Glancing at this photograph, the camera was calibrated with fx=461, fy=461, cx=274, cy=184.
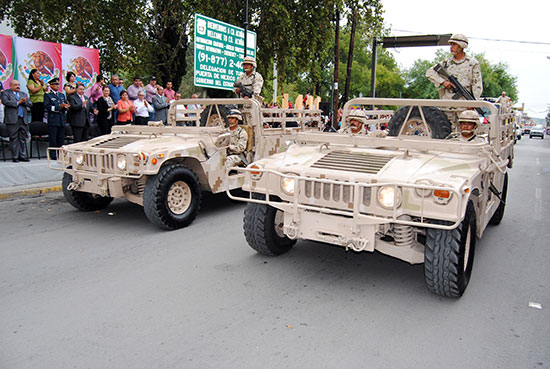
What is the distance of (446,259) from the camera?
3828mm

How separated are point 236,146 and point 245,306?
357 cm

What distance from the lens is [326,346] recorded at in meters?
3.29

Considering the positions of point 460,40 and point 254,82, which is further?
point 254,82

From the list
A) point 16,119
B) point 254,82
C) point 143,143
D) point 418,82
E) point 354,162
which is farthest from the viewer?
point 418,82

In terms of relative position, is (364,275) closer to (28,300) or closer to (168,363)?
(168,363)

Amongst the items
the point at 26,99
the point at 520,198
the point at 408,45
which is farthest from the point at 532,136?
the point at 26,99

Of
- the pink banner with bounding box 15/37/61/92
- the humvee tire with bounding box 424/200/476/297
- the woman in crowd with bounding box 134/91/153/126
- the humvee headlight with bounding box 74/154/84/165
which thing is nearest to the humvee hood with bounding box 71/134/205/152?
the humvee headlight with bounding box 74/154/84/165

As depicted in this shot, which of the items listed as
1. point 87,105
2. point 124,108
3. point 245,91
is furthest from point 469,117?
point 87,105

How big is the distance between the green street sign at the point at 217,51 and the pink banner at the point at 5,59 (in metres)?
4.73

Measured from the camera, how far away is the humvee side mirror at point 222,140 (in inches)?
275

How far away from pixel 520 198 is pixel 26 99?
10638mm

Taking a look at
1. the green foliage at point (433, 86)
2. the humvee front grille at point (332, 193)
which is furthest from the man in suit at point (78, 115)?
the green foliage at point (433, 86)

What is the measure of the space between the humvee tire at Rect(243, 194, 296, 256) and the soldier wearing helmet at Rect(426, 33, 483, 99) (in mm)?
3210

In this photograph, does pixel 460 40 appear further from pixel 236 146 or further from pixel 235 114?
pixel 236 146
